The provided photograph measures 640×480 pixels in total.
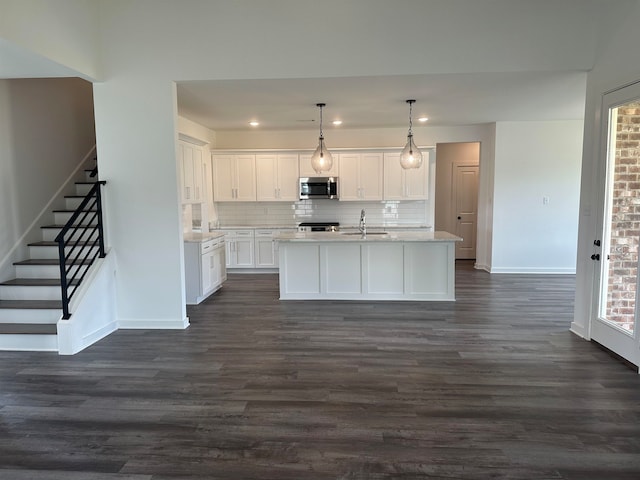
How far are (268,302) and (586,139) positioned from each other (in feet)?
13.9

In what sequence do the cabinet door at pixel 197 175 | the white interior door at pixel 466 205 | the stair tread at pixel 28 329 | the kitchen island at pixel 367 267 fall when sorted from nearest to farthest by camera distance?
the stair tread at pixel 28 329, the kitchen island at pixel 367 267, the cabinet door at pixel 197 175, the white interior door at pixel 466 205

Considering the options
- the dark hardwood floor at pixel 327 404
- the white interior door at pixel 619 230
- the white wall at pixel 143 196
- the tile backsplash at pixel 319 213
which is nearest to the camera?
the dark hardwood floor at pixel 327 404

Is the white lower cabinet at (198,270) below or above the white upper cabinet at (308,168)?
below

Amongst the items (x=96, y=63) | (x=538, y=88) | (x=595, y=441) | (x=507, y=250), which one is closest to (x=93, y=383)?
(x=96, y=63)

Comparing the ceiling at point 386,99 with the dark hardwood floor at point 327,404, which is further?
the ceiling at point 386,99

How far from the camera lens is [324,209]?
323 inches

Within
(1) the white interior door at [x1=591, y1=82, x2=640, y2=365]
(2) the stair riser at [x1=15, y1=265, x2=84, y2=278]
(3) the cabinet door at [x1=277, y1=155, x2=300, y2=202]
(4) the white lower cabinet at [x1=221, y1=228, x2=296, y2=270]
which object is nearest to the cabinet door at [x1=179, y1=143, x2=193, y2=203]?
(4) the white lower cabinet at [x1=221, y1=228, x2=296, y2=270]

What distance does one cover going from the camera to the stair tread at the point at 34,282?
14.4ft

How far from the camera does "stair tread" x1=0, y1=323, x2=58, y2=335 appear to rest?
3.90 meters

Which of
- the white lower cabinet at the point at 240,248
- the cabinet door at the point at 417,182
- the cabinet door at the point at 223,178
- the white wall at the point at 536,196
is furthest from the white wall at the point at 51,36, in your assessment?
the white wall at the point at 536,196

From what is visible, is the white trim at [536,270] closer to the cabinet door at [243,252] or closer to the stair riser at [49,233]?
the cabinet door at [243,252]

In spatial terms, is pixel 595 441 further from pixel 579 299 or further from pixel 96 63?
pixel 96 63

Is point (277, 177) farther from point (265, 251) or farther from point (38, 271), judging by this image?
point (38, 271)

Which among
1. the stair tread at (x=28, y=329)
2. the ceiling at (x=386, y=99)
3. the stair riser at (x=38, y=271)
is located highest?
the ceiling at (x=386, y=99)
